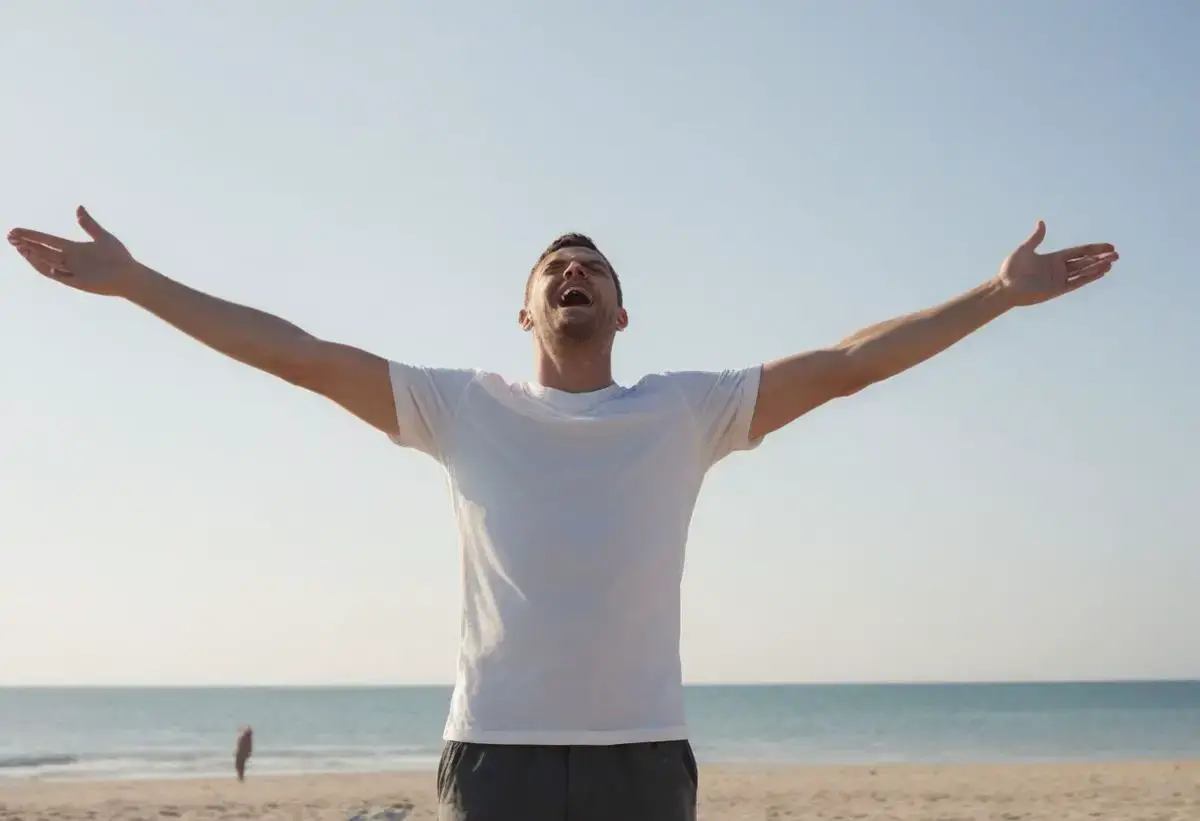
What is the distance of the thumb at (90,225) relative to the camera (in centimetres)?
294

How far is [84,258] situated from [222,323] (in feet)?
1.18

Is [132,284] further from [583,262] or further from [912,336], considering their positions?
[912,336]

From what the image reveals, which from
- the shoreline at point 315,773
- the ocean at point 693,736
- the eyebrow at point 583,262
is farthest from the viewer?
the ocean at point 693,736

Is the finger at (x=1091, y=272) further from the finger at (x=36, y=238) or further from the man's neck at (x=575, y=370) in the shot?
the finger at (x=36, y=238)

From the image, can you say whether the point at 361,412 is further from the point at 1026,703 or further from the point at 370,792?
the point at 1026,703

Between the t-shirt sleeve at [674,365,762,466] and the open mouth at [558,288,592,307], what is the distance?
0.96 ft

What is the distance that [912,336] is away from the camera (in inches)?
121

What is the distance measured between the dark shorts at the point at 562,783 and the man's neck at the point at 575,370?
864 mm

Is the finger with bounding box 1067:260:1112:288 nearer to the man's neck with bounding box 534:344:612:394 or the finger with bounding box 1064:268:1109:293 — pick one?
the finger with bounding box 1064:268:1109:293

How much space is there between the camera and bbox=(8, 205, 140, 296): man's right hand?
289cm

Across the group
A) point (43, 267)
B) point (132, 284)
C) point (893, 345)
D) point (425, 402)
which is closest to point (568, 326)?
point (425, 402)

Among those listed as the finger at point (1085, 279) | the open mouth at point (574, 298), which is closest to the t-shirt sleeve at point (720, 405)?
the open mouth at point (574, 298)

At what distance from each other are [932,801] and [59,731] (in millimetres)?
40116

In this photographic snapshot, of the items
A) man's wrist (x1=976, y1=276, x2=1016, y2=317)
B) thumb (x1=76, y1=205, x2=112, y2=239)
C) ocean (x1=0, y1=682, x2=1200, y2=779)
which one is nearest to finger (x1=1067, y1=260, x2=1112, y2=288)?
man's wrist (x1=976, y1=276, x2=1016, y2=317)
